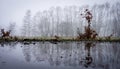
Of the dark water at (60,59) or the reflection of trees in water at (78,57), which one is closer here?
the dark water at (60,59)

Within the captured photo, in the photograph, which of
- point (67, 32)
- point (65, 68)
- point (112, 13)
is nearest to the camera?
point (65, 68)

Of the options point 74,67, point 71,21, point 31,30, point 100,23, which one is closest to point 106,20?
point 100,23

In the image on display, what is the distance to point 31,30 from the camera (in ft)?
214

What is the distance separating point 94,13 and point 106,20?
176 inches

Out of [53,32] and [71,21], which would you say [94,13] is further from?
[53,32]

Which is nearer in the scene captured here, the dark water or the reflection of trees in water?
the dark water

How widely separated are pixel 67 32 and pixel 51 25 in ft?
22.0

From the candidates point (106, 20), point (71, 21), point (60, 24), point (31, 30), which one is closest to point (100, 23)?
point (106, 20)

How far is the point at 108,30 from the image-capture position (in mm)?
61156

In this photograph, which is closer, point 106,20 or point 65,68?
point 65,68

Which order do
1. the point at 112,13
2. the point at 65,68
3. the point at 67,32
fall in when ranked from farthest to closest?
1. the point at 67,32
2. the point at 112,13
3. the point at 65,68

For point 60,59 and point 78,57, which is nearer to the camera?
point 60,59

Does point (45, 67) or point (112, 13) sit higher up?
point (112, 13)

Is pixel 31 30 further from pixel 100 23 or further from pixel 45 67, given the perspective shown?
pixel 45 67
